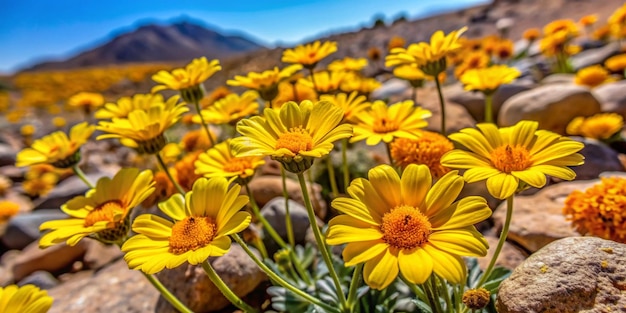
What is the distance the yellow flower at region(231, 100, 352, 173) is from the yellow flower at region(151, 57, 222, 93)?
2.87ft

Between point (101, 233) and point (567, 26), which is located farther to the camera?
point (567, 26)

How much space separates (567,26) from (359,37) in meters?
13.2

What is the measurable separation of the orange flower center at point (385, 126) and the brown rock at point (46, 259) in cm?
329

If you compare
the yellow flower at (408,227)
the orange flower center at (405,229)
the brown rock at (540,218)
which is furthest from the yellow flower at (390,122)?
the brown rock at (540,218)

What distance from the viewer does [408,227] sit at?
124 centimetres

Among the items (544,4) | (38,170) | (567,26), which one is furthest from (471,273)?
(544,4)

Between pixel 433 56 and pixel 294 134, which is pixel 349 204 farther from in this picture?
pixel 433 56

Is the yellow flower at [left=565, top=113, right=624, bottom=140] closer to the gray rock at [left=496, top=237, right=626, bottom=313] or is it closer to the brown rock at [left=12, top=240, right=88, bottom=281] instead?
the gray rock at [left=496, top=237, right=626, bottom=313]

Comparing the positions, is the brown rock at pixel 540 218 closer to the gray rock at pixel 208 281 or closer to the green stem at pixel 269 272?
the green stem at pixel 269 272

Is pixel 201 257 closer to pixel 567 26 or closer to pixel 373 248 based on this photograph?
pixel 373 248

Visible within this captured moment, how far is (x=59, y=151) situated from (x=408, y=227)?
201 cm

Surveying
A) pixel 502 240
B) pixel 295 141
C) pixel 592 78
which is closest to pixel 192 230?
pixel 295 141

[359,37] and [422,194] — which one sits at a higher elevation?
[422,194]

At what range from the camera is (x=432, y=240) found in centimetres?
123
